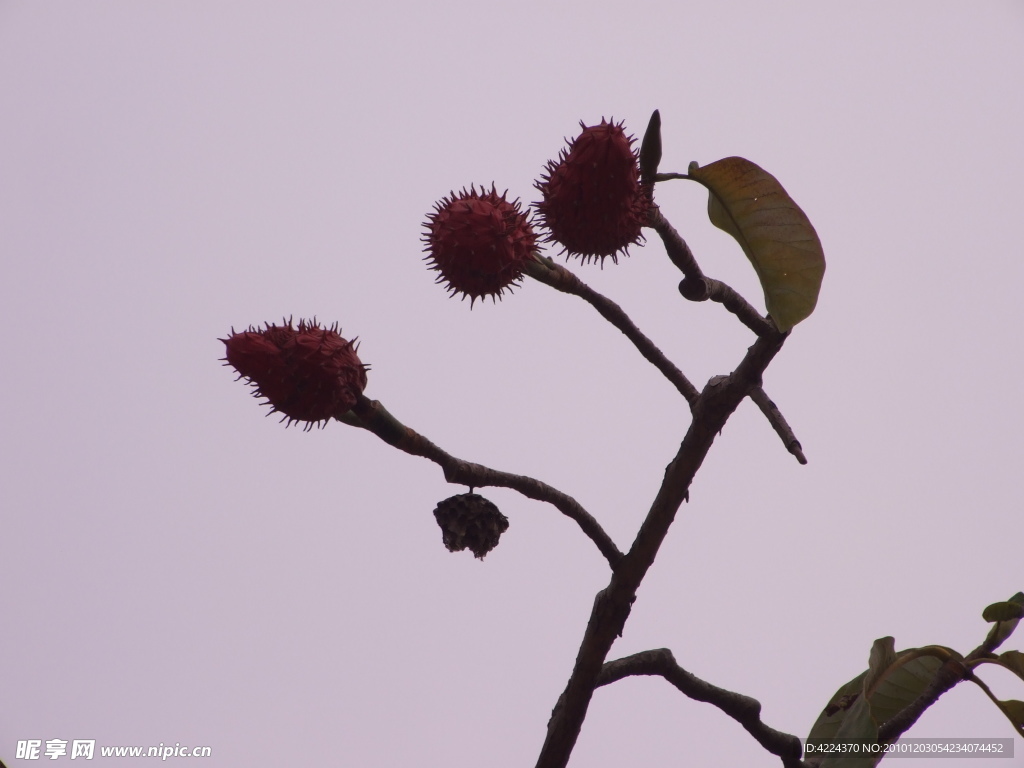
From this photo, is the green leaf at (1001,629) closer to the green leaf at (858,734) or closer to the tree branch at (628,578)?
the green leaf at (858,734)

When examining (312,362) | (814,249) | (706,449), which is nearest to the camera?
(312,362)

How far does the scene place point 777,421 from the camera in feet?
5.02

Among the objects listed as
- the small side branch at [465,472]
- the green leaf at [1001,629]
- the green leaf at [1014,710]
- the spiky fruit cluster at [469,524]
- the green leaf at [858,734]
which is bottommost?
the green leaf at [858,734]

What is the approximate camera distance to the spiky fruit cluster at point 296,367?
4.32ft

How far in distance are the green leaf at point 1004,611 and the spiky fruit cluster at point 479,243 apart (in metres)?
1.14

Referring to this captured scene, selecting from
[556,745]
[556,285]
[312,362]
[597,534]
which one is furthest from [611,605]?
[312,362]

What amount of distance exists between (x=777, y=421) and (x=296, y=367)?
32.3 inches

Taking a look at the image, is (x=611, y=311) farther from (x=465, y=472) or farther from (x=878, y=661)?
(x=878, y=661)

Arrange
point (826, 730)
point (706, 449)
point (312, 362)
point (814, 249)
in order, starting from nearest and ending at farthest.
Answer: point (312, 362)
point (814, 249)
point (706, 449)
point (826, 730)

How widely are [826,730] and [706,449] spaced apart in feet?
2.40

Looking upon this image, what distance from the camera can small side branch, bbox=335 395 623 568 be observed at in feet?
4.77

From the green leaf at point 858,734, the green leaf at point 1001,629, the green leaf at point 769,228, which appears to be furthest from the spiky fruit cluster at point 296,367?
the green leaf at point 1001,629

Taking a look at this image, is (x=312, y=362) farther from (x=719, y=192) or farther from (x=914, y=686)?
(x=914, y=686)

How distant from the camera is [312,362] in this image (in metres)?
1.33
